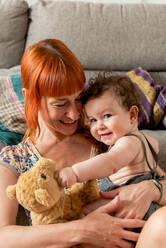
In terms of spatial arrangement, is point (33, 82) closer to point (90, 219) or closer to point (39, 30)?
point (90, 219)

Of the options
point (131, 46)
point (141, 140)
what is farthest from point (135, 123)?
point (131, 46)

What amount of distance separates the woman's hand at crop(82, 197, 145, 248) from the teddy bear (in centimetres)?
7

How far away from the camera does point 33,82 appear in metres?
1.14

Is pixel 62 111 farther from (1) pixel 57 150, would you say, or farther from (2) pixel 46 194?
(2) pixel 46 194

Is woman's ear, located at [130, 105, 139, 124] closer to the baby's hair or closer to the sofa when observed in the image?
the baby's hair

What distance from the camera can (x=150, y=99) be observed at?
1933mm

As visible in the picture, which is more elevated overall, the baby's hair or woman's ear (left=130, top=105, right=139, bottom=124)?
the baby's hair

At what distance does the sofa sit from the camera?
2.03 meters

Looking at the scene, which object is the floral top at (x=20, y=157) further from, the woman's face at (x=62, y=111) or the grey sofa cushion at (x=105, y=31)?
the grey sofa cushion at (x=105, y=31)

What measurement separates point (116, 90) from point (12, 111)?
747 millimetres

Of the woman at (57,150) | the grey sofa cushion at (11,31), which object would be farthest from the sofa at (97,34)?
the woman at (57,150)

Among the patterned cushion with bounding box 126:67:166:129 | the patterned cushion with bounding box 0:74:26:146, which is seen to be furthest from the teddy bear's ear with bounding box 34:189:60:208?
the patterned cushion with bounding box 126:67:166:129

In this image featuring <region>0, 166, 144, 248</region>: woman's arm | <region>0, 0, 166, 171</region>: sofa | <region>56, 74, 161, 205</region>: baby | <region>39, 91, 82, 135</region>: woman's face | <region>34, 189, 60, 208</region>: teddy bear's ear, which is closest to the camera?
<region>34, 189, 60, 208</region>: teddy bear's ear

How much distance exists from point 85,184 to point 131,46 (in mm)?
1348
